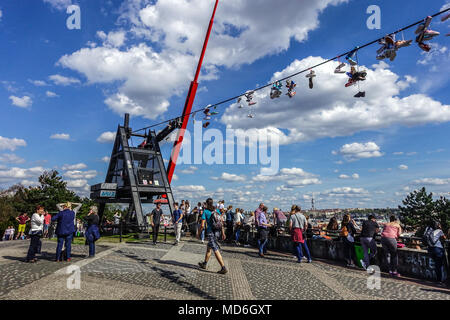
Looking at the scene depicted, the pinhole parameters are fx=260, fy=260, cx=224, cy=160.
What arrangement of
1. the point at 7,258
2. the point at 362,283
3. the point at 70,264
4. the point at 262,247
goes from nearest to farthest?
1. the point at 362,283
2. the point at 70,264
3. the point at 7,258
4. the point at 262,247

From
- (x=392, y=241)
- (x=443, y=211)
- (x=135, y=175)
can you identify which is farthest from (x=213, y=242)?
(x=443, y=211)

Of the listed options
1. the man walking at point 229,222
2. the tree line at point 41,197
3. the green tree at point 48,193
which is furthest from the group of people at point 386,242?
the green tree at point 48,193

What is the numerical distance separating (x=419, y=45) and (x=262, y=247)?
7574 mm

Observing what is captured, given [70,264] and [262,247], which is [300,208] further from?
[70,264]

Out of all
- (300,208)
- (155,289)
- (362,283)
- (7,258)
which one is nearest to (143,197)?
(7,258)

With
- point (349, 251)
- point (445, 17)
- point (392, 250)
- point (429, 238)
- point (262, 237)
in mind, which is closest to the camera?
point (445, 17)

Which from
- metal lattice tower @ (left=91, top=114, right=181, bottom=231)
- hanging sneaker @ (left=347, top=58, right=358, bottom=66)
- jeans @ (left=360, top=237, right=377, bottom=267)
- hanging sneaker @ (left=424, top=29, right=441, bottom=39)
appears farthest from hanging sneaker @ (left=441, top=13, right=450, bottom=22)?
metal lattice tower @ (left=91, top=114, right=181, bottom=231)

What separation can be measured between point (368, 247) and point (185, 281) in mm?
5531

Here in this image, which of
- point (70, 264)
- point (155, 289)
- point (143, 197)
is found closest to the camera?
point (155, 289)

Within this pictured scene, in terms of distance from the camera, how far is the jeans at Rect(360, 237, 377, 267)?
7.73 metres

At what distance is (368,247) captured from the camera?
7797 mm

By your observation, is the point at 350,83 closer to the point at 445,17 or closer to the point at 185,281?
the point at 445,17
